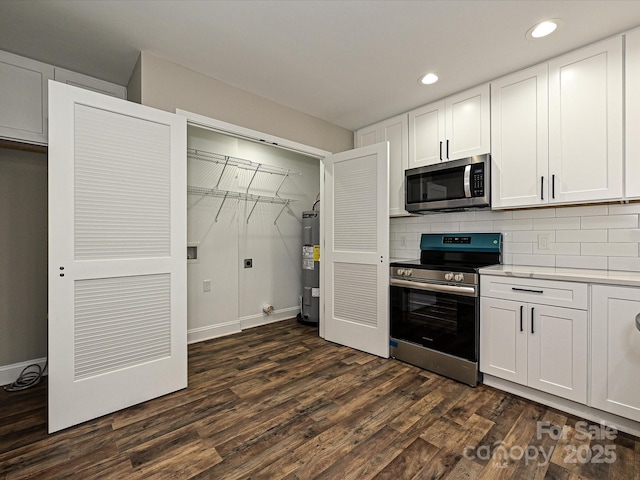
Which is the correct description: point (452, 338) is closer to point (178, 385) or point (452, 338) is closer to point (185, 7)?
point (178, 385)

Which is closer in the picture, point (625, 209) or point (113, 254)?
point (113, 254)

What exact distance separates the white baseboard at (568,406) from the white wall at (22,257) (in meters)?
3.77

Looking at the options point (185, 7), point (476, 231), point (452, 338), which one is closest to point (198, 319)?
point (452, 338)

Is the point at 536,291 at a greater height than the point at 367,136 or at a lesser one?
lesser

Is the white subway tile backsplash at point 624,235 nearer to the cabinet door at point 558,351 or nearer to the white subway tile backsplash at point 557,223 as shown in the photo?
the white subway tile backsplash at point 557,223

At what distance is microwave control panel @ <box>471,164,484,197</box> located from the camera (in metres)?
2.61

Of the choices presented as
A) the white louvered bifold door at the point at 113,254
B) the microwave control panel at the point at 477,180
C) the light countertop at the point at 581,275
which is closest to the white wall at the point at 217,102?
the white louvered bifold door at the point at 113,254

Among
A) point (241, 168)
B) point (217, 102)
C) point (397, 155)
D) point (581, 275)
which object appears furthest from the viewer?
point (241, 168)

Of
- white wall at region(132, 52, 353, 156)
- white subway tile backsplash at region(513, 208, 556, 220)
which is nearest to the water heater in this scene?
white wall at region(132, 52, 353, 156)

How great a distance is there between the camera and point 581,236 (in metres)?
2.39

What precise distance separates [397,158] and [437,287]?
1.48m

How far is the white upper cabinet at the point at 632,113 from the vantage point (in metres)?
1.98

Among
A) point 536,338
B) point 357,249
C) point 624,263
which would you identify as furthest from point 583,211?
point 357,249

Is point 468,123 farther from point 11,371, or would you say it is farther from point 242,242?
point 11,371
